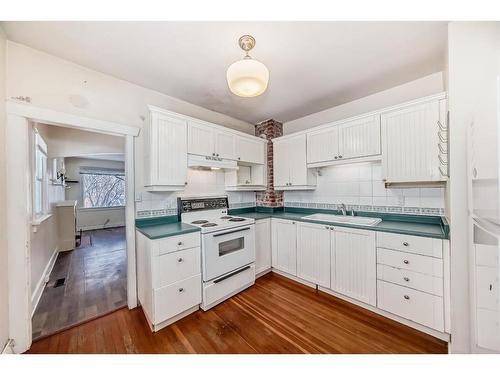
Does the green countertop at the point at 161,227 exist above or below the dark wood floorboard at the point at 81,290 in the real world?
above

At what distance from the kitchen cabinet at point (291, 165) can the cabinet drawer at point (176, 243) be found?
63.6 inches

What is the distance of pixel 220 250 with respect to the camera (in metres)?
2.29

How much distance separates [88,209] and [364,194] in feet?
25.1

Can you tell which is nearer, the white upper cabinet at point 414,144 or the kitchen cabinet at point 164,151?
the white upper cabinet at point 414,144

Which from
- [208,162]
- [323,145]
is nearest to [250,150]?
[208,162]

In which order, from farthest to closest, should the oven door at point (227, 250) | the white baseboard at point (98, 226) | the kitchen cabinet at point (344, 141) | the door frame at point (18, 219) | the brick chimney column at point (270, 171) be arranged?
the white baseboard at point (98, 226)
the brick chimney column at point (270, 171)
the kitchen cabinet at point (344, 141)
the oven door at point (227, 250)
the door frame at point (18, 219)

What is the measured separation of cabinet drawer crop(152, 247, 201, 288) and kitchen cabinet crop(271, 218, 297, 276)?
4.05 feet

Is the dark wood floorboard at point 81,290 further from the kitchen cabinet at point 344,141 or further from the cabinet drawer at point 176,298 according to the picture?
→ the kitchen cabinet at point 344,141

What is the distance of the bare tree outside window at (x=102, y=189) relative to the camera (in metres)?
6.30

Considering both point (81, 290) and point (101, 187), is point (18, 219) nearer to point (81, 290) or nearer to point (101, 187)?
point (81, 290)

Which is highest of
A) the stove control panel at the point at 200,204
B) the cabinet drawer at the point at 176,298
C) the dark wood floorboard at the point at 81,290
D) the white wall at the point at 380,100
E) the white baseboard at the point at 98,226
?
the white wall at the point at 380,100

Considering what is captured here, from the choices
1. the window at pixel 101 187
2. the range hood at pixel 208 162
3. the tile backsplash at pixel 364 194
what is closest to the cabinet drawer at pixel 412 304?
the tile backsplash at pixel 364 194
